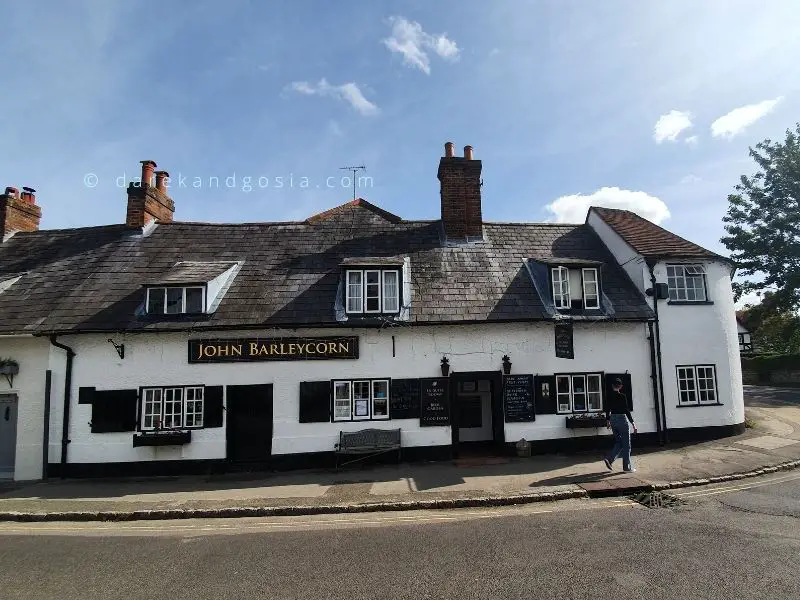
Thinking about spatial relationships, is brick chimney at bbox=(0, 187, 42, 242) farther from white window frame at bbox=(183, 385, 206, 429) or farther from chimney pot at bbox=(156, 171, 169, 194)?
white window frame at bbox=(183, 385, 206, 429)

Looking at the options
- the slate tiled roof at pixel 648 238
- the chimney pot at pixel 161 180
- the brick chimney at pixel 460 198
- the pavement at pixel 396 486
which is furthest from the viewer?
the chimney pot at pixel 161 180

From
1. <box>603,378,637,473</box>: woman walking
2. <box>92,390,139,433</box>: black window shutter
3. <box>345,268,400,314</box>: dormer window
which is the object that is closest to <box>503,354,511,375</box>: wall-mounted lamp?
<box>603,378,637,473</box>: woman walking

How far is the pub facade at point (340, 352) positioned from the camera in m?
11.4

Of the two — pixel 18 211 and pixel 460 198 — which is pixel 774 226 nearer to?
pixel 460 198

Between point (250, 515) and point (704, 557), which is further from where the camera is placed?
point (250, 515)

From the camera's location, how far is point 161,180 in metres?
16.7

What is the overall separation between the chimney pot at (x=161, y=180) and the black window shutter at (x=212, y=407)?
30.4ft

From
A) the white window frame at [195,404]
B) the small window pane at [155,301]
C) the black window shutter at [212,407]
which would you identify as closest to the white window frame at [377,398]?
the black window shutter at [212,407]

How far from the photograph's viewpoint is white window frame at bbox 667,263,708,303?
13633 mm

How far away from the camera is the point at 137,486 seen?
10.4 metres

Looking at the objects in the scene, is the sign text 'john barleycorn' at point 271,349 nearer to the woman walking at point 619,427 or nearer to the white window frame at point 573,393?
the white window frame at point 573,393

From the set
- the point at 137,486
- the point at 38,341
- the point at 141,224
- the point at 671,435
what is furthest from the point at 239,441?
the point at 671,435

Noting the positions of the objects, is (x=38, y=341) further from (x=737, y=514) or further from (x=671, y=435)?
(x=671, y=435)

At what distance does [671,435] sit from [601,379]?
274 cm
